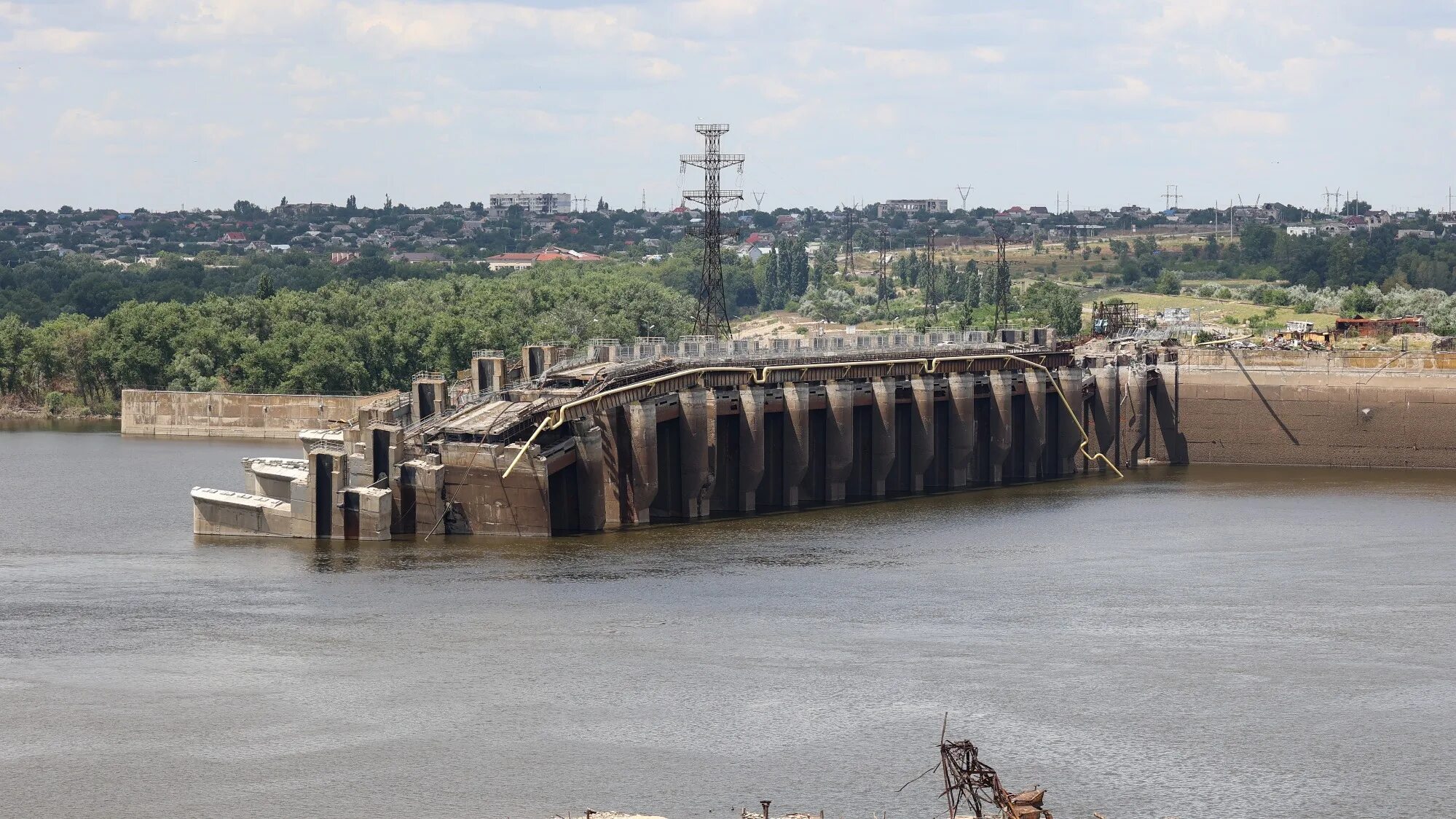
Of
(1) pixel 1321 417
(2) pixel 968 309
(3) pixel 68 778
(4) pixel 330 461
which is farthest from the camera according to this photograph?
(2) pixel 968 309

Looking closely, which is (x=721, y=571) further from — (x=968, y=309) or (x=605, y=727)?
(x=968, y=309)

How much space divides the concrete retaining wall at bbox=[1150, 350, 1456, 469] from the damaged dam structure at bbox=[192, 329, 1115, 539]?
5437 millimetres

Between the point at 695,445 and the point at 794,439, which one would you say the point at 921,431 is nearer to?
the point at 794,439

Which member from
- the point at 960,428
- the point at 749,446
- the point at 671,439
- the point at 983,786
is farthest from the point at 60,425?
the point at 983,786

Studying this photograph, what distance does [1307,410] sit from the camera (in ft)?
310

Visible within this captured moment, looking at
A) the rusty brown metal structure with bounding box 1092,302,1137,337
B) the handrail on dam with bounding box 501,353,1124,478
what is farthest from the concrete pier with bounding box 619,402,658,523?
the rusty brown metal structure with bounding box 1092,302,1137,337

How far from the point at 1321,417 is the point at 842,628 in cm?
4708

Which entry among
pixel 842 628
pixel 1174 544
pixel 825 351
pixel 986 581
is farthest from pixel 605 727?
pixel 825 351

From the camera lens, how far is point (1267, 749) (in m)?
Result: 44.4

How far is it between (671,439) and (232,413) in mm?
48730

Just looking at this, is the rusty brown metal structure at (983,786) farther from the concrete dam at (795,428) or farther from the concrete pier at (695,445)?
the concrete pier at (695,445)

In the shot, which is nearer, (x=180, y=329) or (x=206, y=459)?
(x=206, y=459)

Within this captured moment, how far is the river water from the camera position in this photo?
41781 millimetres

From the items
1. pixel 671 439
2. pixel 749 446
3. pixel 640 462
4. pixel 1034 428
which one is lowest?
→ pixel 1034 428
